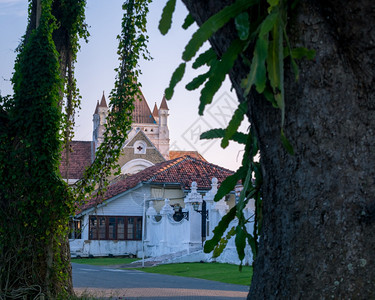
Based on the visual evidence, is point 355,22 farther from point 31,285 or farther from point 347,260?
point 31,285

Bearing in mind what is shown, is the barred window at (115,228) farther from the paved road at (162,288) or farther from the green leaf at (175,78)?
the green leaf at (175,78)

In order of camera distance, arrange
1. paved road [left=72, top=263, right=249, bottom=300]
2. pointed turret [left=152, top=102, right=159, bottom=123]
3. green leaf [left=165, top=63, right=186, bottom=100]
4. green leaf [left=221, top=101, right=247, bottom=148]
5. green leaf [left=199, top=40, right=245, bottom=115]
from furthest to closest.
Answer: pointed turret [left=152, top=102, right=159, bottom=123] → paved road [left=72, top=263, right=249, bottom=300] → green leaf [left=221, top=101, right=247, bottom=148] → green leaf [left=165, top=63, right=186, bottom=100] → green leaf [left=199, top=40, right=245, bottom=115]

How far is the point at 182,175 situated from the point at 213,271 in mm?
16483

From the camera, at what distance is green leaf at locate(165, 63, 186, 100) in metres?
3.23

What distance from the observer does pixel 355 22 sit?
2980mm

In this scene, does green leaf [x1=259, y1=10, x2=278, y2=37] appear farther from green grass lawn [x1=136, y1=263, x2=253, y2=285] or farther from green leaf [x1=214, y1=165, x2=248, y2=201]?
green grass lawn [x1=136, y1=263, x2=253, y2=285]

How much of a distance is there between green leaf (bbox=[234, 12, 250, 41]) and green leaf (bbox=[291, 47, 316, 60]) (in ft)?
0.78

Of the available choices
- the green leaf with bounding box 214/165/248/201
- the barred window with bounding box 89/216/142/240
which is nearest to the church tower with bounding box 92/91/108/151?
the barred window with bounding box 89/216/142/240

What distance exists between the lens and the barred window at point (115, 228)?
35469mm

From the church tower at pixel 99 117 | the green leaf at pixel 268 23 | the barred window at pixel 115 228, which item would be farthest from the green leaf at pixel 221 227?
the church tower at pixel 99 117

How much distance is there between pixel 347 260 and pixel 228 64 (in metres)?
1.11

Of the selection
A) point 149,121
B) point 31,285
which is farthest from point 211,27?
point 149,121

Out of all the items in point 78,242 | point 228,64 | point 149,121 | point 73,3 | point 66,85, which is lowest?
point 78,242

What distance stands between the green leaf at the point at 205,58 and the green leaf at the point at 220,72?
351 mm
